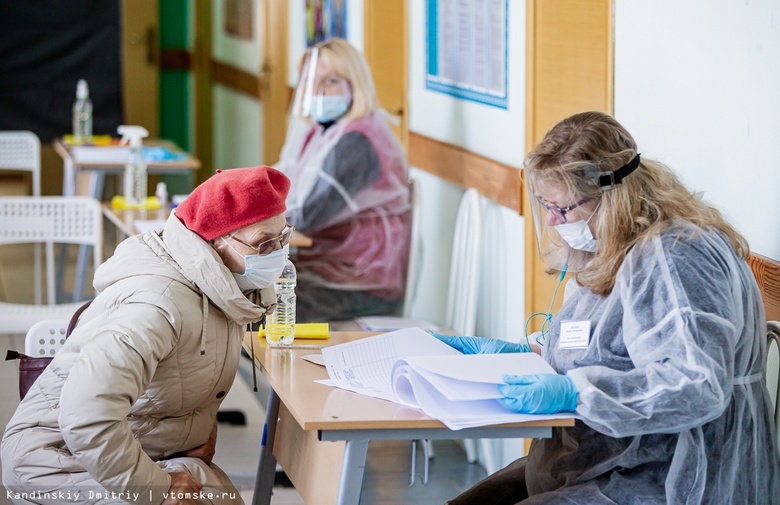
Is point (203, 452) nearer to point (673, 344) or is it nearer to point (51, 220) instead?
point (673, 344)

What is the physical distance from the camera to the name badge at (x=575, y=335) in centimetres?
198

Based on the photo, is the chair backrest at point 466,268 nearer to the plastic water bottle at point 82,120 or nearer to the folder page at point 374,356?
the folder page at point 374,356

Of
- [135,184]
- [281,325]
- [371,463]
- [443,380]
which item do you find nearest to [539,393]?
[443,380]

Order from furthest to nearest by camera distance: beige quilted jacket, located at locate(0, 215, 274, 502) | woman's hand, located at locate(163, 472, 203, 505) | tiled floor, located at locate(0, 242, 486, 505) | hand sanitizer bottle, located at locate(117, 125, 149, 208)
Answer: hand sanitizer bottle, located at locate(117, 125, 149, 208)
tiled floor, located at locate(0, 242, 486, 505)
woman's hand, located at locate(163, 472, 203, 505)
beige quilted jacket, located at locate(0, 215, 274, 502)

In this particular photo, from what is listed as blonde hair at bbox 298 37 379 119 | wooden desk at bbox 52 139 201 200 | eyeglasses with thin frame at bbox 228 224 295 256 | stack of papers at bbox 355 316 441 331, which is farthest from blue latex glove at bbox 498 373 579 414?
wooden desk at bbox 52 139 201 200

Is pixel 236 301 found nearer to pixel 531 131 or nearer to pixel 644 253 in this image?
pixel 644 253

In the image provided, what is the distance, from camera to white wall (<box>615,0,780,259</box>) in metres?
2.17

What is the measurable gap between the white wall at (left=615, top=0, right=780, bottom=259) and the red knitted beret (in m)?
0.97

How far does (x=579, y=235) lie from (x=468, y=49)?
197 cm

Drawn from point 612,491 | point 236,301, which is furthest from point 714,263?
point 236,301

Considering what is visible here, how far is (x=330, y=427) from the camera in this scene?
175 cm

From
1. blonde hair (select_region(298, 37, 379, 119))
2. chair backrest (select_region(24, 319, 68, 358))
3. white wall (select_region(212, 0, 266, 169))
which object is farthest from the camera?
white wall (select_region(212, 0, 266, 169))

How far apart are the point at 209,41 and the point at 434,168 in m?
5.06

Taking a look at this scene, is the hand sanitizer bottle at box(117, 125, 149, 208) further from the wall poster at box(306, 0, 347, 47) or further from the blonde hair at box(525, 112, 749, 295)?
the blonde hair at box(525, 112, 749, 295)
